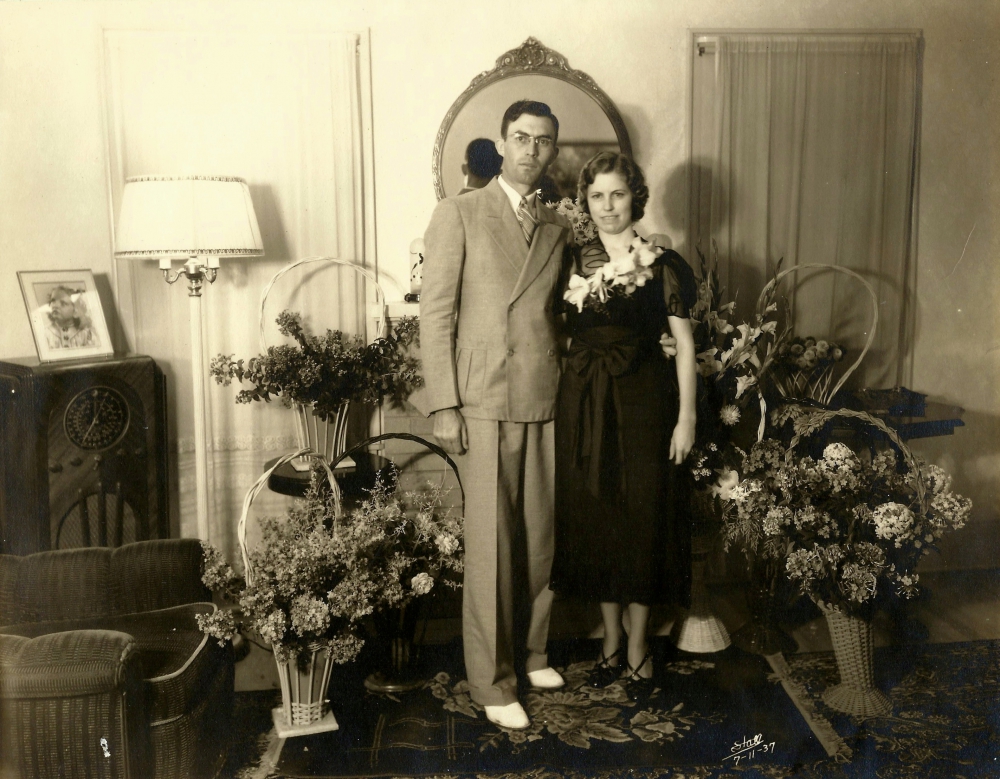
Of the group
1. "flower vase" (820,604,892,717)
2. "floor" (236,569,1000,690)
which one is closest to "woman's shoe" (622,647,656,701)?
"floor" (236,569,1000,690)

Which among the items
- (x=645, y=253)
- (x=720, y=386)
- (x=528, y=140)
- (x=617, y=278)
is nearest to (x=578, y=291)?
(x=617, y=278)

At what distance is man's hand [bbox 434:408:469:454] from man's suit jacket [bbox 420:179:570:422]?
0.10ft

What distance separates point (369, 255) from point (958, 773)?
8.49 feet

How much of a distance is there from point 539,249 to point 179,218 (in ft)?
3.91

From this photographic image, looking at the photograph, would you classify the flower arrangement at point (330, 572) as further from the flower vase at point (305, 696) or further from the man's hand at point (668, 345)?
the man's hand at point (668, 345)

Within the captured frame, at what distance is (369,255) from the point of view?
329cm

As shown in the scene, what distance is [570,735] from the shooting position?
2400 mm

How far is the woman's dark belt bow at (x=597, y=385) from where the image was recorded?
2.47 metres

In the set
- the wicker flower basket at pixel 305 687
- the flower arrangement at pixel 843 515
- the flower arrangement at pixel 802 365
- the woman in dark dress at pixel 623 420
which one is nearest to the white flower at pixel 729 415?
the flower arrangement at pixel 843 515

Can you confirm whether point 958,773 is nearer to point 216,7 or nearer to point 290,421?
point 290,421

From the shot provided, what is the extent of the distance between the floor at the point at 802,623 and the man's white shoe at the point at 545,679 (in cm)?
35

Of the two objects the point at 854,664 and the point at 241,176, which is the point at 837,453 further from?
the point at 241,176
